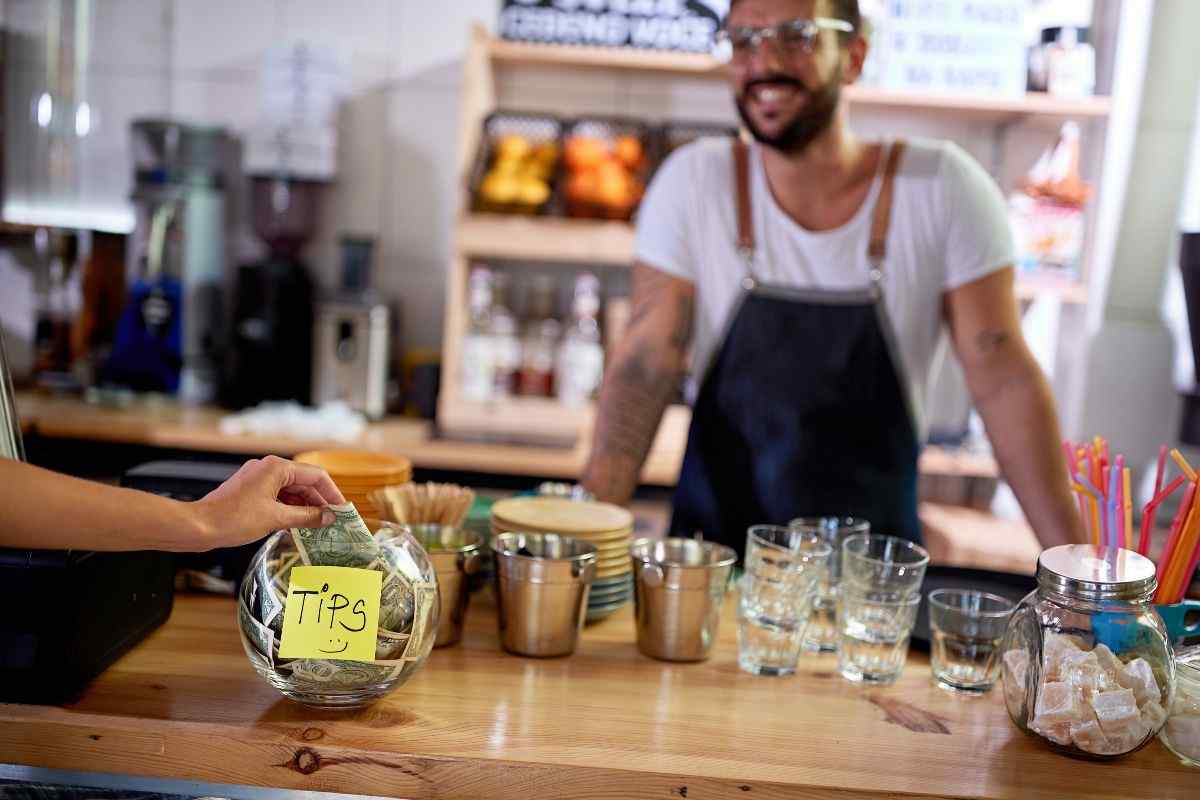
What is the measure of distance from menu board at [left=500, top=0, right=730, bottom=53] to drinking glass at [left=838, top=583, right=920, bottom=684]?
87.9 inches

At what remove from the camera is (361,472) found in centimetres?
150

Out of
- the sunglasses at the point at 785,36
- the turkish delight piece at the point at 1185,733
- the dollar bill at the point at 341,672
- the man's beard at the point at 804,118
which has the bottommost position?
the turkish delight piece at the point at 1185,733

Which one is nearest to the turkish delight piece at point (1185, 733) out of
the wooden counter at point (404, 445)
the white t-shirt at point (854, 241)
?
the white t-shirt at point (854, 241)

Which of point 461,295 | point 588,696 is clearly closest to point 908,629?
point 588,696

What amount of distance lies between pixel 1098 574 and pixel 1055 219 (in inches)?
89.0

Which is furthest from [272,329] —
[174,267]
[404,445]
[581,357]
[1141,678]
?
[1141,678]

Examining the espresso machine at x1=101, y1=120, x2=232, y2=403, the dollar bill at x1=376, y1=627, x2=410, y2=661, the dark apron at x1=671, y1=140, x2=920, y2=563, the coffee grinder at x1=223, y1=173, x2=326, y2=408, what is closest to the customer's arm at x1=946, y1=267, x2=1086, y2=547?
the dark apron at x1=671, y1=140, x2=920, y2=563

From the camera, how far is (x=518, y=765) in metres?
1.05

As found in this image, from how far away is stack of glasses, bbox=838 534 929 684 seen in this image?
130 centimetres

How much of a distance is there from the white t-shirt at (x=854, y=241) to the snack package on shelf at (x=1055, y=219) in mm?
1170

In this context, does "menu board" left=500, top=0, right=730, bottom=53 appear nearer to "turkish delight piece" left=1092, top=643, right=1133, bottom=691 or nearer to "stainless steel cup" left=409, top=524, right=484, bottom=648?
"stainless steel cup" left=409, top=524, right=484, bottom=648

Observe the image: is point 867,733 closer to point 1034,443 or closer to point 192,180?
point 1034,443

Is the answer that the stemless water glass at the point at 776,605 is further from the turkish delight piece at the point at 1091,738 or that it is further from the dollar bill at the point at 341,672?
the dollar bill at the point at 341,672

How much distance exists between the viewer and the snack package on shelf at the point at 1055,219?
3.13 meters
